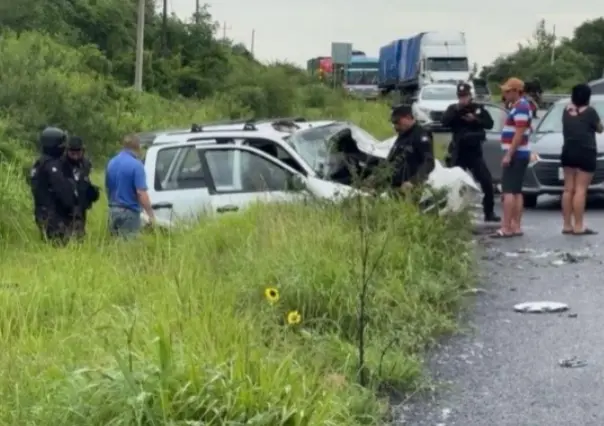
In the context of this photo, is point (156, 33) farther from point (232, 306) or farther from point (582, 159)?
point (232, 306)

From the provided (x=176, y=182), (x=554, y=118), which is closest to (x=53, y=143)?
(x=176, y=182)

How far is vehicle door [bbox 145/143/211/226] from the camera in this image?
39.8 feet

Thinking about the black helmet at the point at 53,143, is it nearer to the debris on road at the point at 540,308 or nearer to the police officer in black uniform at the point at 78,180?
the police officer in black uniform at the point at 78,180

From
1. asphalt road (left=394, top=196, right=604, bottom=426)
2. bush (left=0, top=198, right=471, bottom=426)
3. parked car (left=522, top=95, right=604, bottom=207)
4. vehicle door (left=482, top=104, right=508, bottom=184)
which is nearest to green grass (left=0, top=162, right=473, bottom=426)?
bush (left=0, top=198, right=471, bottom=426)

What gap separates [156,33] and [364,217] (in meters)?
45.8

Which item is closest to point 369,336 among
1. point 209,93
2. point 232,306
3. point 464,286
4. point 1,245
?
point 232,306

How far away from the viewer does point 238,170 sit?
12.2m

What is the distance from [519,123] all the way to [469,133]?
1.56m

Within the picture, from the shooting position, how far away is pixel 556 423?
630 centimetres

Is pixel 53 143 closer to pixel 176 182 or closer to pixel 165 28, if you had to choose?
pixel 176 182

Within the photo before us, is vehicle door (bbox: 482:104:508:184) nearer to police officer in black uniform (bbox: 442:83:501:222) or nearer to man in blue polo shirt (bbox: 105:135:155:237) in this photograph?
police officer in black uniform (bbox: 442:83:501:222)

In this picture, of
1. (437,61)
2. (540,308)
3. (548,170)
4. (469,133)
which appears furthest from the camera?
(437,61)

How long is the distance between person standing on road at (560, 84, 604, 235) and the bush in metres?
3.01

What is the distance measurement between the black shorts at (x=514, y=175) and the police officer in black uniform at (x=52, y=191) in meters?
4.73
